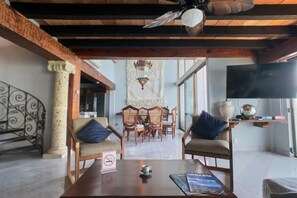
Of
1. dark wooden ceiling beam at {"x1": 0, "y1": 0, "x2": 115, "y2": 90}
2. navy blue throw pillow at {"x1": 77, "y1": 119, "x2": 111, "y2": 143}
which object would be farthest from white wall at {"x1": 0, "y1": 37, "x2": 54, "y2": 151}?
navy blue throw pillow at {"x1": 77, "y1": 119, "x2": 111, "y2": 143}

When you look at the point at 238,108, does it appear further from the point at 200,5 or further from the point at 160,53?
the point at 200,5

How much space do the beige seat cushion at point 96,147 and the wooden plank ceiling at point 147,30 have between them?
5.73 ft

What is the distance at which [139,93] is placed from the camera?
8992 mm

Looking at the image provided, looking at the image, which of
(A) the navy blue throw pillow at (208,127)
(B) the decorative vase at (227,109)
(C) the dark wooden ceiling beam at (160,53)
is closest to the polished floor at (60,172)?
(A) the navy blue throw pillow at (208,127)

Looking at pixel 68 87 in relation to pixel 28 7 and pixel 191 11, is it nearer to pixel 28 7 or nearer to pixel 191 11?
pixel 28 7

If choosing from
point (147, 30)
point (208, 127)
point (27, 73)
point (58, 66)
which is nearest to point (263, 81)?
point (208, 127)

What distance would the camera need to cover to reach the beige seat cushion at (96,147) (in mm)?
2503

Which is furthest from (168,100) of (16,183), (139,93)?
(16,183)

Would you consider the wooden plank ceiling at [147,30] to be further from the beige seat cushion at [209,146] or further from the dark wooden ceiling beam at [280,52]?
the beige seat cushion at [209,146]

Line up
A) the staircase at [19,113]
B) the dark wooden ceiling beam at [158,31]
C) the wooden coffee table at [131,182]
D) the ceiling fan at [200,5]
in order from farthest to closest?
the staircase at [19,113], the dark wooden ceiling beam at [158,31], the ceiling fan at [200,5], the wooden coffee table at [131,182]

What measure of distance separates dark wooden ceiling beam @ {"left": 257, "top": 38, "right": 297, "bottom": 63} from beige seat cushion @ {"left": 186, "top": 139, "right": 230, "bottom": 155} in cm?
225

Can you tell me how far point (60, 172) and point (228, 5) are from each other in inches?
124

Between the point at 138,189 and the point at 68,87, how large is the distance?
136 inches

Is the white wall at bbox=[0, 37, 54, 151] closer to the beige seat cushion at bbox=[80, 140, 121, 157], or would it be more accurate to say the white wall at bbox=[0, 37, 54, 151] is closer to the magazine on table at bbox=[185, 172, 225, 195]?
the beige seat cushion at bbox=[80, 140, 121, 157]
